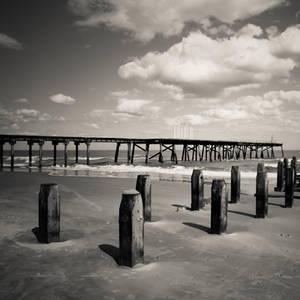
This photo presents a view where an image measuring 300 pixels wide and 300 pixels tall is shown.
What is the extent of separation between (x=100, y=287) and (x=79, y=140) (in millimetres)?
31401

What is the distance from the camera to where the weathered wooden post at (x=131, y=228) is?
12.5ft

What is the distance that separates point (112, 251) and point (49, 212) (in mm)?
1288

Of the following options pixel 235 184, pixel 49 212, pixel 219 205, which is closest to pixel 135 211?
pixel 49 212

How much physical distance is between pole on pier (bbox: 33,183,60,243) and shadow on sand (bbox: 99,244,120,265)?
89cm

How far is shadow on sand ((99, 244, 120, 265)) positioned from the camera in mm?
4326

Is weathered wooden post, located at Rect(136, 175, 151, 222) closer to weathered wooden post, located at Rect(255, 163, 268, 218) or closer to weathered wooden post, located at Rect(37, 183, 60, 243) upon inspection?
weathered wooden post, located at Rect(37, 183, 60, 243)

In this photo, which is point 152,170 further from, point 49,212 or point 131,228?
point 131,228

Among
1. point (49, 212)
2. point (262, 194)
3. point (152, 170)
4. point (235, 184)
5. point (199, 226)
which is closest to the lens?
point (49, 212)

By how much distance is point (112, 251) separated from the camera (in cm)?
464

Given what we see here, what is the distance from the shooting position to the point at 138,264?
13.2 feet

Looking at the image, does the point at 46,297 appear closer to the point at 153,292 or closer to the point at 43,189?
the point at 153,292

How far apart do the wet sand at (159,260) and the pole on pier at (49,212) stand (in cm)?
17

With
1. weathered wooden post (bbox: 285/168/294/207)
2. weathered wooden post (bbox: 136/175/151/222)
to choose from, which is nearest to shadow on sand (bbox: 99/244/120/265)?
weathered wooden post (bbox: 136/175/151/222)

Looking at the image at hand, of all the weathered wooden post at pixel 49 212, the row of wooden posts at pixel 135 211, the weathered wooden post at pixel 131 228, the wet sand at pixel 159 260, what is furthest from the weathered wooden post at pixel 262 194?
the weathered wooden post at pixel 49 212
